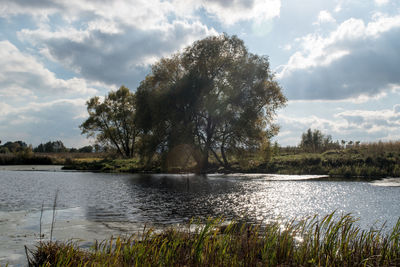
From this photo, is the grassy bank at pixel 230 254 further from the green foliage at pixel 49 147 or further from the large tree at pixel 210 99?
the green foliage at pixel 49 147

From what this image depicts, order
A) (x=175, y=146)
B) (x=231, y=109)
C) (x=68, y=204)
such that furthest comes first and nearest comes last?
(x=231, y=109)
(x=175, y=146)
(x=68, y=204)

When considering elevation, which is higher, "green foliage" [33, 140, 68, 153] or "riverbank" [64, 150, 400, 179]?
"green foliage" [33, 140, 68, 153]

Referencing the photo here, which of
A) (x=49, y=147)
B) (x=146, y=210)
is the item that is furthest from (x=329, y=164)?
(x=49, y=147)

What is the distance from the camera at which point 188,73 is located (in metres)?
38.9

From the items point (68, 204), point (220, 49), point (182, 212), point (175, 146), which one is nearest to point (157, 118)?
point (175, 146)

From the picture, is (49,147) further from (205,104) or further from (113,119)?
(205,104)

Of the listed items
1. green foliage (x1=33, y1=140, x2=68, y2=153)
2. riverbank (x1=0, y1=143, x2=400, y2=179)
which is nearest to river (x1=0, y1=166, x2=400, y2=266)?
riverbank (x1=0, y1=143, x2=400, y2=179)

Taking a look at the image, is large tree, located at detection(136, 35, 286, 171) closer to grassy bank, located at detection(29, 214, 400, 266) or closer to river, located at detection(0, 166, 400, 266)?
river, located at detection(0, 166, 400, 266)

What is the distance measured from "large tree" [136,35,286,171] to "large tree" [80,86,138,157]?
25.7 meters

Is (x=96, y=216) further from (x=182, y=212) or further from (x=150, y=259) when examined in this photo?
(x=150, y=259)

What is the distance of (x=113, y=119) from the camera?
66.0 metres

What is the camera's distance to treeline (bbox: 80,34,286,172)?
37938mm

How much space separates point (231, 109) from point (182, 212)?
26.1m

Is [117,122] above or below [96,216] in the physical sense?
above
